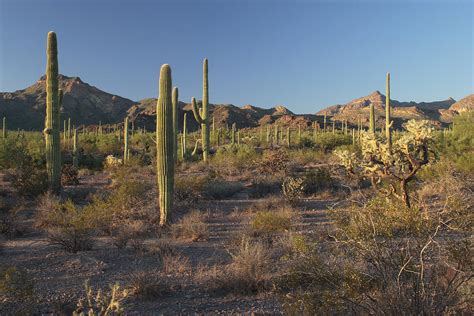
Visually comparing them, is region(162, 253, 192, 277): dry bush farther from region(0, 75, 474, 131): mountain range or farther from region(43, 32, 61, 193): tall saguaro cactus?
region(0, 75, 474, 131): mountain range

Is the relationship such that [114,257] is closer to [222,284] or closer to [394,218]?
[222,284]

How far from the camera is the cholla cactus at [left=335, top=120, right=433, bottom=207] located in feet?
26.0

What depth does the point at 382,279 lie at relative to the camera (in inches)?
135

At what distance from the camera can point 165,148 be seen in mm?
9984

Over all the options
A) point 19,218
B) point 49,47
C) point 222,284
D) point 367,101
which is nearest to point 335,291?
Answer: point 222,284

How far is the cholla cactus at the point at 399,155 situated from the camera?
7938 millimetres

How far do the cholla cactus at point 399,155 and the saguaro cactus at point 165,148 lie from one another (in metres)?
4.42

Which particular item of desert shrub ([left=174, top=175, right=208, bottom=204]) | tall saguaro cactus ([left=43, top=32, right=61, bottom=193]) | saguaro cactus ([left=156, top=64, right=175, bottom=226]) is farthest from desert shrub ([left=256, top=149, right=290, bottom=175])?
tall saguaro cactus ([left=43, top=32, right=61, bottom=193])

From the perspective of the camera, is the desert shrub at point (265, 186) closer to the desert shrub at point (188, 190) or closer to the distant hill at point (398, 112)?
the desert shrub at point (188, 190)

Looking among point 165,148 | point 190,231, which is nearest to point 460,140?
point 165,148

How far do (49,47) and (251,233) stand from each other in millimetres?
10543

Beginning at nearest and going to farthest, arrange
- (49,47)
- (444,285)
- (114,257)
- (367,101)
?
(444,285), (114,257), (49,47), (367,101)

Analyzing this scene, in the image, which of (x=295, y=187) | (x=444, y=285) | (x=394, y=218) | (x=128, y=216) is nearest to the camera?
(x=444, y=285)

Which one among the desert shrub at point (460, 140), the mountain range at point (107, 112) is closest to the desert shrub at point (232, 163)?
the desert shrub at point (460, 140)
